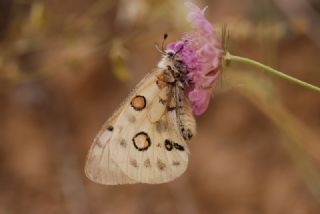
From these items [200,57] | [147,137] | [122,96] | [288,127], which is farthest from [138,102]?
[122,96]

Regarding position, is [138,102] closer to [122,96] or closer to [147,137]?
[147,137]

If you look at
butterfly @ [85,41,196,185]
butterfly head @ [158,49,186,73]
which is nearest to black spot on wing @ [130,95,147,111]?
butterfly @ [85,41,196,185]

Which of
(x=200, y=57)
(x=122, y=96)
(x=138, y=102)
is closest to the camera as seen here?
(x=200, y=57)

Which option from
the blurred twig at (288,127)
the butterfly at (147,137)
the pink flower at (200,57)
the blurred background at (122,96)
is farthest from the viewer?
the blurred background at (122,96)

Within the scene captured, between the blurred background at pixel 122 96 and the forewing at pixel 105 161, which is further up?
the blurred background at pixel 122 96

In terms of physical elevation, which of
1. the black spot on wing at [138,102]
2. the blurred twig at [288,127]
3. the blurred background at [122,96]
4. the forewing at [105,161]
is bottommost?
the forewing at [105,161]

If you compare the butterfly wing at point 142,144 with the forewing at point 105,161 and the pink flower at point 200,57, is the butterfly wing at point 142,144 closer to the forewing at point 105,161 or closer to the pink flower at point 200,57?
the forewing at point 105,161

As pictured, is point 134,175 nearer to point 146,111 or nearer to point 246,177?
point 146,111

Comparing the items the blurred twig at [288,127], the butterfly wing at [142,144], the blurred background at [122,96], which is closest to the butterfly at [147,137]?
the butterfly wing at [142,144]
